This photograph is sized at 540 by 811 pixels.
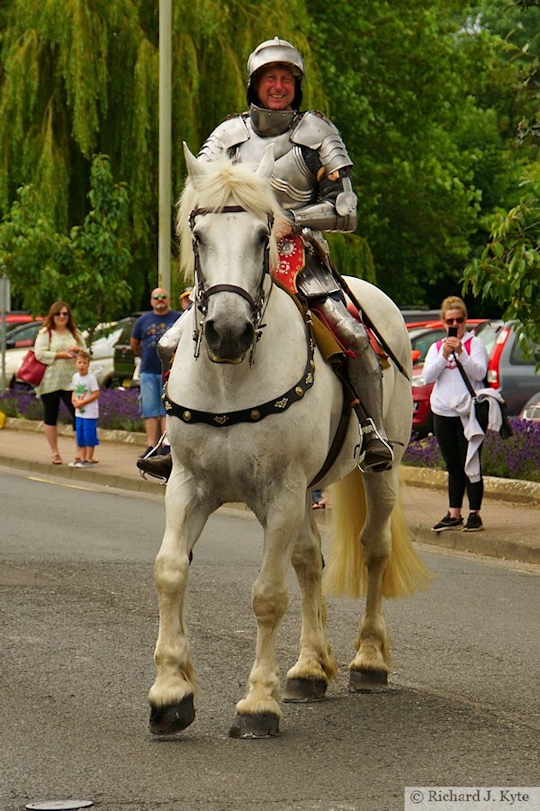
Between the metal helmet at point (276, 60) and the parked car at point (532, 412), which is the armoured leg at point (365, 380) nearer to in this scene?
the metal helmet at point (276, 60)

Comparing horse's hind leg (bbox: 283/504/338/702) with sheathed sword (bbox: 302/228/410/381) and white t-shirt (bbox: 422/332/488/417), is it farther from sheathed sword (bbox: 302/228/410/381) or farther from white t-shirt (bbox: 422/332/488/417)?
white t-shirt (bbox: 422/332/488/417)

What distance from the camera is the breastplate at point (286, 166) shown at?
7.35m

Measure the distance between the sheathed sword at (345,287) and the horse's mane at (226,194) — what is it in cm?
84

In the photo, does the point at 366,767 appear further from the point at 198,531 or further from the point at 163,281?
the point at 163,281

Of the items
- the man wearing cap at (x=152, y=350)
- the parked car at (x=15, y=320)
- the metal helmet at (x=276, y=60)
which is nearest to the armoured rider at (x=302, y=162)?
the metal helmet at (x=276, y=60)

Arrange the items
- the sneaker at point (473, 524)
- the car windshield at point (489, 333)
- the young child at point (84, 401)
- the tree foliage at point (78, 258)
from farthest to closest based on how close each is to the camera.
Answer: the tree foliage at point (78, 258) < the car windshield at point (489, 333) < the young child at point (84, 401) < the sneaker at point (473, 524)

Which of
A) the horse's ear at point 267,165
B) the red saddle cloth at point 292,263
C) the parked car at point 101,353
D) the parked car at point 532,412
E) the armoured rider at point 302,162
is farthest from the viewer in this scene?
the parked car at point 101,353

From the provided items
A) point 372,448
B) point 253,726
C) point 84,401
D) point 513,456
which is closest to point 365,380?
point 372,448

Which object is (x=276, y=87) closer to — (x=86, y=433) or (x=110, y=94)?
(x=86, y=433)

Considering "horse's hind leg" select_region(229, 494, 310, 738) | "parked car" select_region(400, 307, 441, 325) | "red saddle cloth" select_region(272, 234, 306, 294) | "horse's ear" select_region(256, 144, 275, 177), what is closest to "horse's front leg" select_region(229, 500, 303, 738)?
"horse's hind leg" select_region(229, 494, 310, 738)

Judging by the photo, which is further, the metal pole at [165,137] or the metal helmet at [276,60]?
the metal pole at [165,137]

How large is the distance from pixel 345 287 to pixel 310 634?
1719 millimetres

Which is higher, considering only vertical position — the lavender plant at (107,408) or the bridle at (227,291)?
the bridle at (227,291)

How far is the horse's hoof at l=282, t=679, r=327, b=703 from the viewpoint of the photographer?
7.21m
